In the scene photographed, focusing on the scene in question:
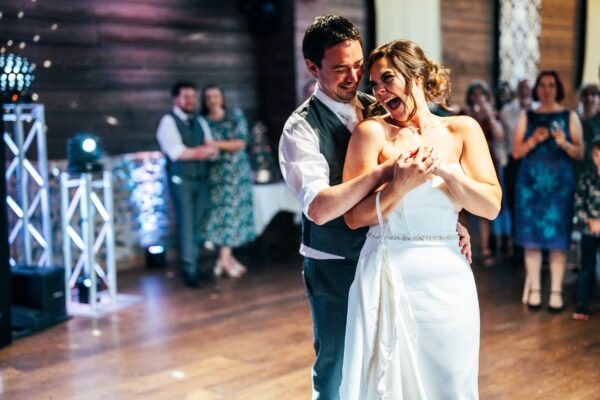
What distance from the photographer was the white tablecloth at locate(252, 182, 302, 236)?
634 centimetres

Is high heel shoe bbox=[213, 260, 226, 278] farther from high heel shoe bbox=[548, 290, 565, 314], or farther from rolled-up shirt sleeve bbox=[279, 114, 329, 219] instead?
rolled-up shirt sleeve bbox=[279, 114, 329, 219]

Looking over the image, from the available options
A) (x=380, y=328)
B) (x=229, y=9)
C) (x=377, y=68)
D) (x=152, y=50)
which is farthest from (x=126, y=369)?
(x=229, y=9)

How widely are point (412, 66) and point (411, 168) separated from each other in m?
0.33

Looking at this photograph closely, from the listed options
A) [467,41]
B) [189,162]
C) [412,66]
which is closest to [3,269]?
[189,162]

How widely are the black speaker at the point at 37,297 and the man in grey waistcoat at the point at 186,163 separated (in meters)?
1.10

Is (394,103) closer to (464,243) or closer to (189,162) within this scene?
(464,243)

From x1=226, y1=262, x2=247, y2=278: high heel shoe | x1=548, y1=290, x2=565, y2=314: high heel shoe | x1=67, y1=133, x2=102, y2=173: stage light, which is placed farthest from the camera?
x1=226, y1=262, x2=247, y2=278: high heel shoe

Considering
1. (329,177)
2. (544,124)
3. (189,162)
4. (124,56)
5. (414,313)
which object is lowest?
(414,313)

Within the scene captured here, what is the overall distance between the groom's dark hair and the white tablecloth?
4.20 m

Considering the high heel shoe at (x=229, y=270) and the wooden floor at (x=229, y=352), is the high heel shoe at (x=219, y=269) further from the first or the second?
the wooden floor at (x=229, y=352)

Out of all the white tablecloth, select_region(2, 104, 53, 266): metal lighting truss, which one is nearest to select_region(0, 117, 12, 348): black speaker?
select_region(2, 104, 53, 266): metal lighting truss

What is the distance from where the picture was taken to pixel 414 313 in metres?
2.05

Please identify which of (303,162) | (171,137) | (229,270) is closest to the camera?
(303,162)

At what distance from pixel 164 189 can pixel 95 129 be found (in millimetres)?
804
